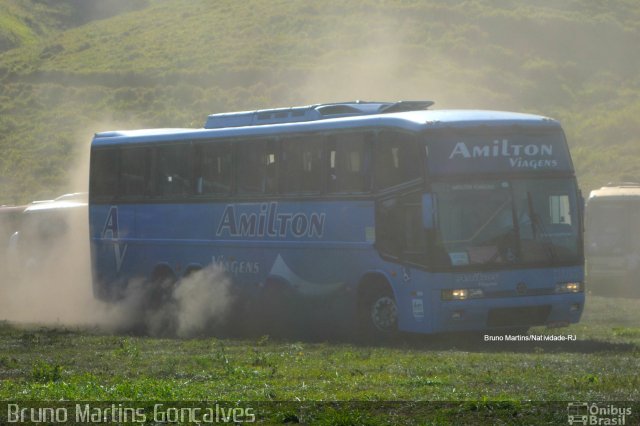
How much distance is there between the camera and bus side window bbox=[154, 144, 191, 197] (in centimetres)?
2445

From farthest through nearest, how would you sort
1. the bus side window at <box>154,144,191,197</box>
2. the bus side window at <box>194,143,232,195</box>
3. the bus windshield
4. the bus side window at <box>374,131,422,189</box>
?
the bus side window at <box>154,144,191,197</box>, the bus side window at <box>194,143,232,195</box>, the bus side window at <box>374,131,422,189</box>, the bus windshield

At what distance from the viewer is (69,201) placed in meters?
41.0

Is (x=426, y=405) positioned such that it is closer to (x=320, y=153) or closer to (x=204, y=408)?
(x=204, y=408)

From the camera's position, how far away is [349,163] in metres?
20.6

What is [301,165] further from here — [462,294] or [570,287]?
[570,287]

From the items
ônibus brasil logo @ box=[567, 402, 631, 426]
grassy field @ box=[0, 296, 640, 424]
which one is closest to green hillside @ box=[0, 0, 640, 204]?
grassy field @ box=[0, 296, 640, 424]

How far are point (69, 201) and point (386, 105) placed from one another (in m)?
21.3

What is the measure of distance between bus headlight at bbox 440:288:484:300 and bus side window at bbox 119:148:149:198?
8.71m

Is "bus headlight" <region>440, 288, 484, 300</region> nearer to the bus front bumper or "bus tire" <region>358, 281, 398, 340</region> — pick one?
the bus front bumper

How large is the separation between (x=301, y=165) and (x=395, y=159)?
2560 mm

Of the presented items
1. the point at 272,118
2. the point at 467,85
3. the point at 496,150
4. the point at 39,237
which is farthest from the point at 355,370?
the point at 467,85

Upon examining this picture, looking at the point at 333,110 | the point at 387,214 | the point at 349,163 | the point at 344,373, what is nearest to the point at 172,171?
the point at 333,110

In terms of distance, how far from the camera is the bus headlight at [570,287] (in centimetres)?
1916

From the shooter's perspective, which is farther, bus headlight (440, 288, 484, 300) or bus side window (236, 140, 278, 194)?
bus side window (236, 140, 278, 194)
